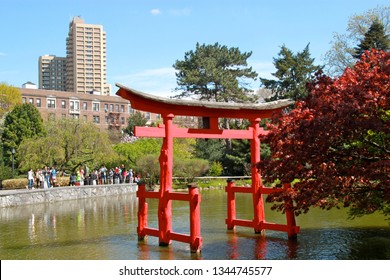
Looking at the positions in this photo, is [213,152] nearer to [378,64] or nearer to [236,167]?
[236,167]

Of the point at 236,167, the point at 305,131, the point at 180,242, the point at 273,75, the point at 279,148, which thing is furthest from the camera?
the point at 273,75

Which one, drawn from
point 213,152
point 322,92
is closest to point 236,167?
point 213,152

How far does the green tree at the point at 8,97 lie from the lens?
6391 centimetres

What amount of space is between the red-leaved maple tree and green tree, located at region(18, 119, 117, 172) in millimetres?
28452

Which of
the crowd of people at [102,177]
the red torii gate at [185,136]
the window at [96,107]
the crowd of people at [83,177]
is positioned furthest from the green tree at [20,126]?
the red torii gate at [185,136]

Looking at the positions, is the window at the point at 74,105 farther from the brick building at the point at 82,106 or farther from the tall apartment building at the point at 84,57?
the tall apartment building at the point at 84,57

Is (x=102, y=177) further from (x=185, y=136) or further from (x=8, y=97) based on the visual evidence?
(x=8, y=97)

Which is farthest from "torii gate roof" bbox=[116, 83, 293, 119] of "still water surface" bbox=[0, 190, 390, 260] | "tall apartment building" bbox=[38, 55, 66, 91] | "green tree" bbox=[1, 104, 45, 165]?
"tall apartment building" bbox=[38, 55, 66, 91]

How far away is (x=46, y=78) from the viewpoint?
172125 mm

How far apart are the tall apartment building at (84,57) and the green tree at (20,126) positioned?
10450 cm

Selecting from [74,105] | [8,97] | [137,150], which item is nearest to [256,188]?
[137,150]

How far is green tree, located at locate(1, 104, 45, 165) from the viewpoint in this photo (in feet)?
173

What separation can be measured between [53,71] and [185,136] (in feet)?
548
